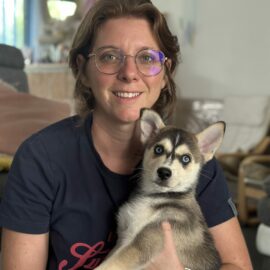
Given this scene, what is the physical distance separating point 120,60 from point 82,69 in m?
0.21

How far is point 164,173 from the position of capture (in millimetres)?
1407

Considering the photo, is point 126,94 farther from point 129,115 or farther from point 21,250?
point 21,250

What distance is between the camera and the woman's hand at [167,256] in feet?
4.49

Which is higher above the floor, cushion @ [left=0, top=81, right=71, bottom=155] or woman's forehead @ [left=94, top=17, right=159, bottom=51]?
woman's forehead @ [left=94, top=17, right=159, bottom=51]

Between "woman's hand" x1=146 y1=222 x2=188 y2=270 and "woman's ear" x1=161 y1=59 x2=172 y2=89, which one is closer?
"woman's hand" x1=146 y1=222 x2=188 y2=270

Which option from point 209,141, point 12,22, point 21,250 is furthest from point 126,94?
point 12,22

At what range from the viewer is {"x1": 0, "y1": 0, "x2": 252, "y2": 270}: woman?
4.71 ft

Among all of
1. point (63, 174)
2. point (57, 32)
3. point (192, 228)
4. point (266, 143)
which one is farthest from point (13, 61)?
point (57, 32)

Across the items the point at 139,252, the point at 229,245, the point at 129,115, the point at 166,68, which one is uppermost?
the point at 166,68

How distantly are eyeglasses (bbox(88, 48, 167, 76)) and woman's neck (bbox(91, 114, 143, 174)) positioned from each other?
20 cm

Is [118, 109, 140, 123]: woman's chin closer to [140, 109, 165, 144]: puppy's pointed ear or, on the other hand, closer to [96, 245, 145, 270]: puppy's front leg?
[140, 109, 165, 144]: puppy's pointed ear

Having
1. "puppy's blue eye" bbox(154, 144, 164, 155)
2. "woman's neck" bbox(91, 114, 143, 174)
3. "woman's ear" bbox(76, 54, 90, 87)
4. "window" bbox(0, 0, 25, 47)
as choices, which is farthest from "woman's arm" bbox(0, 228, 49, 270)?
"window" bbox(0, 0, 25, 47)

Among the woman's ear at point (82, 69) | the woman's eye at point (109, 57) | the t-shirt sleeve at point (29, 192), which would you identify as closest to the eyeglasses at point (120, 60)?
the woman's eye at point (109, 57)

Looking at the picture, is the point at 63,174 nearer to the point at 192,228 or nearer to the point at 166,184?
the point at 166,184
